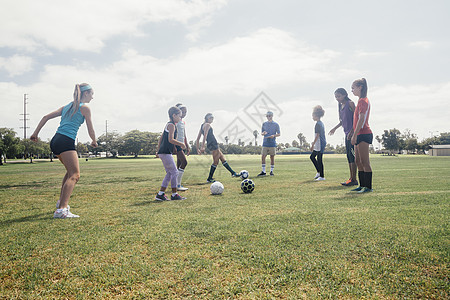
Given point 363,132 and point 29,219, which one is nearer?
point 29,219

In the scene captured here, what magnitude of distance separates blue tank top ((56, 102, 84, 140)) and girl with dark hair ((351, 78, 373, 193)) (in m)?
6.14

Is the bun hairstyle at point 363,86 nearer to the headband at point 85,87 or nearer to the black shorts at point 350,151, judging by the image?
the black shorts at point 350,151

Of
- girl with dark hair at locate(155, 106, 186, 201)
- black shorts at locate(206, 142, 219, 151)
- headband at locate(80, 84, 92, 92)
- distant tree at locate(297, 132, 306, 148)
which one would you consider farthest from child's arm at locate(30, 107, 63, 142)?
distant tree at locate(297, 132, 306, 148)

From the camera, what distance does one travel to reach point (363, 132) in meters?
6.85

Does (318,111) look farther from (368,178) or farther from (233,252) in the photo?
(233,252)

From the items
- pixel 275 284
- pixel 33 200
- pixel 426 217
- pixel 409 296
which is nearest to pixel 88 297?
pixel 275 284

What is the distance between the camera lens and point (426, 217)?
4.11 m

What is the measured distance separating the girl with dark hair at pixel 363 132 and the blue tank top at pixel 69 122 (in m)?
6.14

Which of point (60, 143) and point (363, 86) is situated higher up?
point (363, 86)

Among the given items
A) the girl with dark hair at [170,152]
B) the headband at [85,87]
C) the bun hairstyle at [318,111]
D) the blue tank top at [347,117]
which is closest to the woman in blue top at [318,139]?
the bun hairstyle at [318,111]

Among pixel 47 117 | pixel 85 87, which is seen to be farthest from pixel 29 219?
pixel 85 87

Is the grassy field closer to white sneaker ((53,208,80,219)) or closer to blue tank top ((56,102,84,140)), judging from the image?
white sneaker ((53,208,80,219))

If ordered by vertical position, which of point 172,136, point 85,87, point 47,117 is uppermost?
point 85,87

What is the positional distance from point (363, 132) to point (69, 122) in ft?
21.5
